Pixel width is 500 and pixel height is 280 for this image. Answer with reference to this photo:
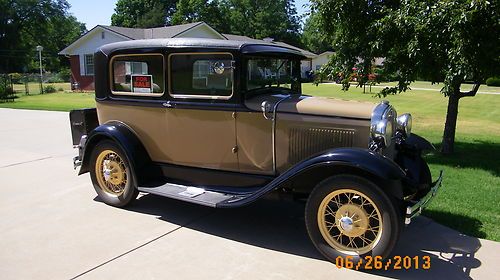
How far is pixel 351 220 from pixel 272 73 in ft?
6.19

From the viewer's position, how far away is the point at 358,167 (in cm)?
344

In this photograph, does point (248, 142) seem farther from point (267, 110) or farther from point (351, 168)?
point (351, 168)

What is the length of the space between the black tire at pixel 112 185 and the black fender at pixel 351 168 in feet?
5.26

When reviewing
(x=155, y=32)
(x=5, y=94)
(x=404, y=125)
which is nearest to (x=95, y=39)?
(x=155, y=32)

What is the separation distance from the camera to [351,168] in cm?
360

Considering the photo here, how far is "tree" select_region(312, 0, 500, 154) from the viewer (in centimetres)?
570

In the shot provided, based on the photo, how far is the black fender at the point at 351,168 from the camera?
3410mm

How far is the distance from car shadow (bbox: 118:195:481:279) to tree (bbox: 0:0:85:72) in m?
57.8

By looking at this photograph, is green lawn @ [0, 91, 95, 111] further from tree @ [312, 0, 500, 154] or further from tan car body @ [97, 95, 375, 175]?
tan car body @ [97, 95, 375, 175]

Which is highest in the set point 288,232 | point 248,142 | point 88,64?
point 88,64

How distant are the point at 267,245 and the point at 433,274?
4.65ft

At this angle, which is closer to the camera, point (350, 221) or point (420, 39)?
point (350, 221)

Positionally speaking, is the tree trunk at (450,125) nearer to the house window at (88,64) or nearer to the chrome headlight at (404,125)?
the chrome headlight at (404,125)

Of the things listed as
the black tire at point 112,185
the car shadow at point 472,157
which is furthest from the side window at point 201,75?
the car shadow at point 472,157
